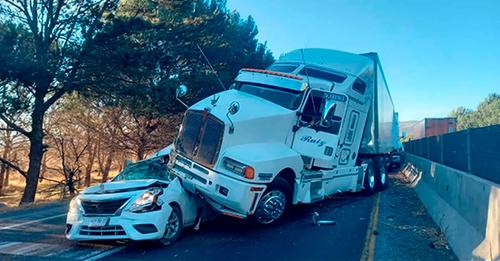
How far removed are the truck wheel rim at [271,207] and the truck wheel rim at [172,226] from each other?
1640mm

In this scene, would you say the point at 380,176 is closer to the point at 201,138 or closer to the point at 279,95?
the point at 279,95

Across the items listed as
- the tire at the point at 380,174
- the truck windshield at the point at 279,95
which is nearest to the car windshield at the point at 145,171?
the truck windshield at the point at 279,95

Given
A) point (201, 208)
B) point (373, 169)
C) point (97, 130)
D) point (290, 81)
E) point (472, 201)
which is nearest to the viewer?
point (472, 201)

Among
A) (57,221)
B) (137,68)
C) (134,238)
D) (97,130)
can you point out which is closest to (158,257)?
(134,238)

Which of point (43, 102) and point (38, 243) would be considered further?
point (43, 102)

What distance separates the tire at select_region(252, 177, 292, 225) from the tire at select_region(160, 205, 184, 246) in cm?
152

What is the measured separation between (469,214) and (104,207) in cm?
561

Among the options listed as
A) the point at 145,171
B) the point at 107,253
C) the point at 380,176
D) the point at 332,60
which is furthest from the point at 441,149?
the point at 107,253

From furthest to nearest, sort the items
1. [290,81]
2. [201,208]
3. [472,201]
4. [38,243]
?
[290,81] → [201,208] → [38,243] → [472,201]

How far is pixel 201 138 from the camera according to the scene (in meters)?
8.49

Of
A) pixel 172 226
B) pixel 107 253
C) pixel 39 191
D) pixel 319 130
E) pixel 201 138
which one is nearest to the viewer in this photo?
pixel 107 253

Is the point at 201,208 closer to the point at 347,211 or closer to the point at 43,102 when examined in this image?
the point at 347,211

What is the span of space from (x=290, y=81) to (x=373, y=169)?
6.16 meters

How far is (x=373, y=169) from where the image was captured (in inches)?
569
